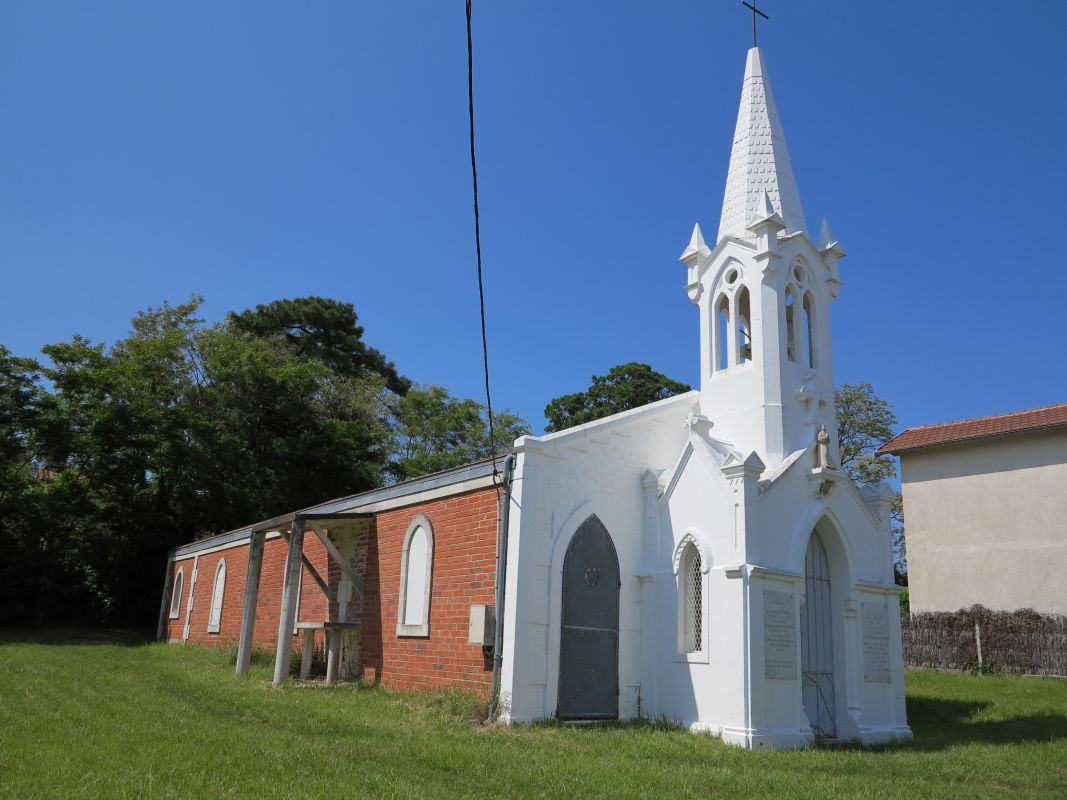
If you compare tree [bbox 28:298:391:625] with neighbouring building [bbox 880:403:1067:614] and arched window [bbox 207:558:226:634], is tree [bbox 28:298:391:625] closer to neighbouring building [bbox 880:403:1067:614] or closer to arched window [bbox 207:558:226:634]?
arched window [bbox 207:558:226:634]

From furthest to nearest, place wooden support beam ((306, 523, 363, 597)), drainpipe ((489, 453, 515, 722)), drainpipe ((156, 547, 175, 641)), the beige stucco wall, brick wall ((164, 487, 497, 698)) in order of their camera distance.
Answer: drainpipe ((156, 547, 175, 641)), the beige stucco wall, wooden support beam ((306, 523, 363, 597)), brick wall ((164, 487, 497, 698)), drainpipe ((489, 453, 515, 722))

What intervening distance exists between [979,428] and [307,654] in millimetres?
20584

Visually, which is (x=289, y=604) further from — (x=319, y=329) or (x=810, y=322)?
(x=319, y=329)

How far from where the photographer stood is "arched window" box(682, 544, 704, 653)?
13.1m

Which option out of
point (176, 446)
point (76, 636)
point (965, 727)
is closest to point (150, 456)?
point (176, 446)

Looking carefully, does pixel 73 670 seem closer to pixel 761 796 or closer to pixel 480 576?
pixel 480 576

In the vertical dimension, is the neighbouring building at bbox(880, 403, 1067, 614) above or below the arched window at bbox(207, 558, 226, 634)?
above

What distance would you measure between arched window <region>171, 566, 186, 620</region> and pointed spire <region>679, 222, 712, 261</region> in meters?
22.0

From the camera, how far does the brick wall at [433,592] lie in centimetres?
1349

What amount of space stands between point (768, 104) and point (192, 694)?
15.0 metres

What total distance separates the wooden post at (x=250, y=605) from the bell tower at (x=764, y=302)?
9806 mm

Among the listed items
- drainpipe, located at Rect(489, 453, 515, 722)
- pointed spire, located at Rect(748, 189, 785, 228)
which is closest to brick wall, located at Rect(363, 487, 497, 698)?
drainpipe, located at Rect(489, 453, 515, 722)

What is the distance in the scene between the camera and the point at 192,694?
13.4m

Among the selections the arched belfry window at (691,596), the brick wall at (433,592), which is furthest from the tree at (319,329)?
the arched belfry window at (691,596)
